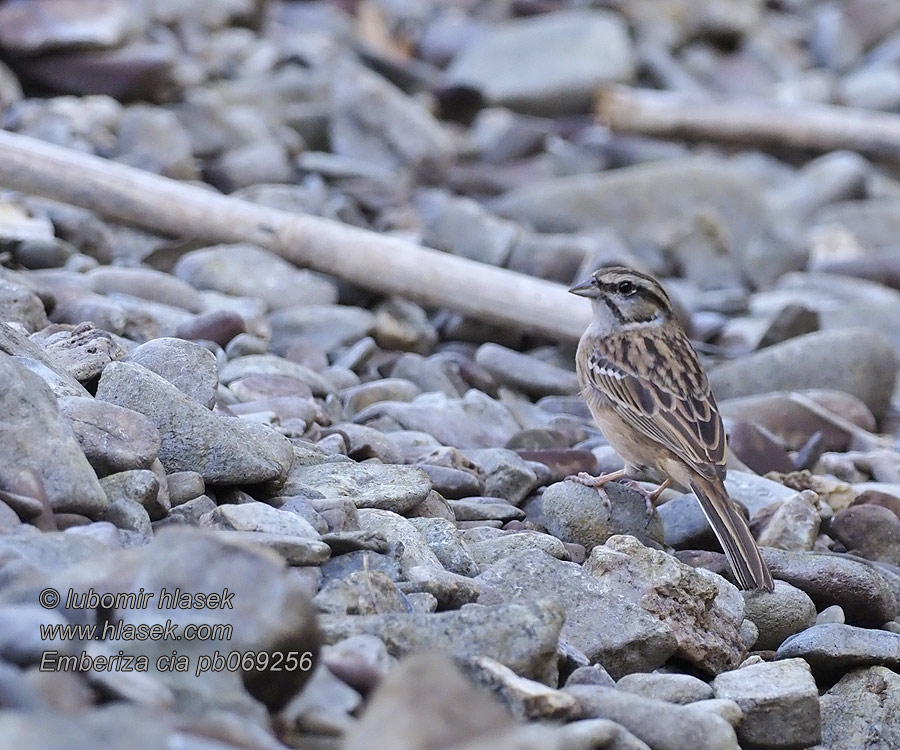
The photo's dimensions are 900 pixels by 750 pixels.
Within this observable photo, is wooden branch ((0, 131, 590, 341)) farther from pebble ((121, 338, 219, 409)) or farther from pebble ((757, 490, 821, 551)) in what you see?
pebble ((121, 338, 219, 409))

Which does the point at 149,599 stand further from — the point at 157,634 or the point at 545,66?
the point at 545,66

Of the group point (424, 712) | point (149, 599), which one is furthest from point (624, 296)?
point (424, 712)

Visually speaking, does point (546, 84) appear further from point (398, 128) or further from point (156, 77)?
point (156, 77)

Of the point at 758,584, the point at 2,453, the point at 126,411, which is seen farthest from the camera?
the point at 758,584

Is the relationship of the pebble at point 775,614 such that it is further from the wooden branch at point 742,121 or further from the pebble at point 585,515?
the wooden branch at point 742,121

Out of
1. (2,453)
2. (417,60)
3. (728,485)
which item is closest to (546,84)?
(417,60)

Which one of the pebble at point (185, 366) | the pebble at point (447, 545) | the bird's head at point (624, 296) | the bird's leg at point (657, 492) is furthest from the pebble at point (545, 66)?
the pebble at point (447, 545)
